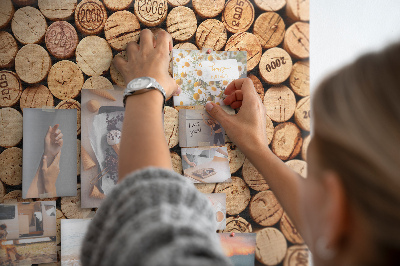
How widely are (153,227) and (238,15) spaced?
625 mm

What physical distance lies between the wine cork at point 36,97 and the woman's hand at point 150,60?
0.18 m

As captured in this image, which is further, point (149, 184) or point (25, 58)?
point (25, 58)

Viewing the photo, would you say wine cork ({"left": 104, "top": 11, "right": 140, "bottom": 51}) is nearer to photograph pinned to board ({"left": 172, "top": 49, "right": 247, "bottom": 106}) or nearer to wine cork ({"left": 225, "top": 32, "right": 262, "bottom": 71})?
photograph pinned to board ({"left": 172, "top": 49, "right": 247, "bottom": 106})

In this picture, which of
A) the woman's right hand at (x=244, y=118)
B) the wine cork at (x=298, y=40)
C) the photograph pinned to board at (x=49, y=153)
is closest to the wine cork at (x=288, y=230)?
the woman's right hand at (x=244, y=118)

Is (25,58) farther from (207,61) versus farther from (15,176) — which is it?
(207,61)

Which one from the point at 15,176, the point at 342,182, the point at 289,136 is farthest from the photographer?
the point at 289,136

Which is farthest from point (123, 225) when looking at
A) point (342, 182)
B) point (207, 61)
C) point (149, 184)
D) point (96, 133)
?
point (207, 61)

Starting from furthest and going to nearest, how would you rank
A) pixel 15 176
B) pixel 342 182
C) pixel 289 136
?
pixel 289 136, pixel 15 176, pixel 342 182

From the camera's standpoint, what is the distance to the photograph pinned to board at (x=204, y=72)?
2.51ft

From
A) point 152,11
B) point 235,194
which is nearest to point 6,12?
point 152,11

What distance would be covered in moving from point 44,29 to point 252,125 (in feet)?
1.82

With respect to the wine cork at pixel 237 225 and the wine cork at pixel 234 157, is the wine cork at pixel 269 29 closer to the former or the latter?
the wine cork at pixel 234 157

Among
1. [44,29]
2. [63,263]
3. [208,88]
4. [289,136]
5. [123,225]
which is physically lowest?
[63,263]

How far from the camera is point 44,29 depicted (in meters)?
0.71
